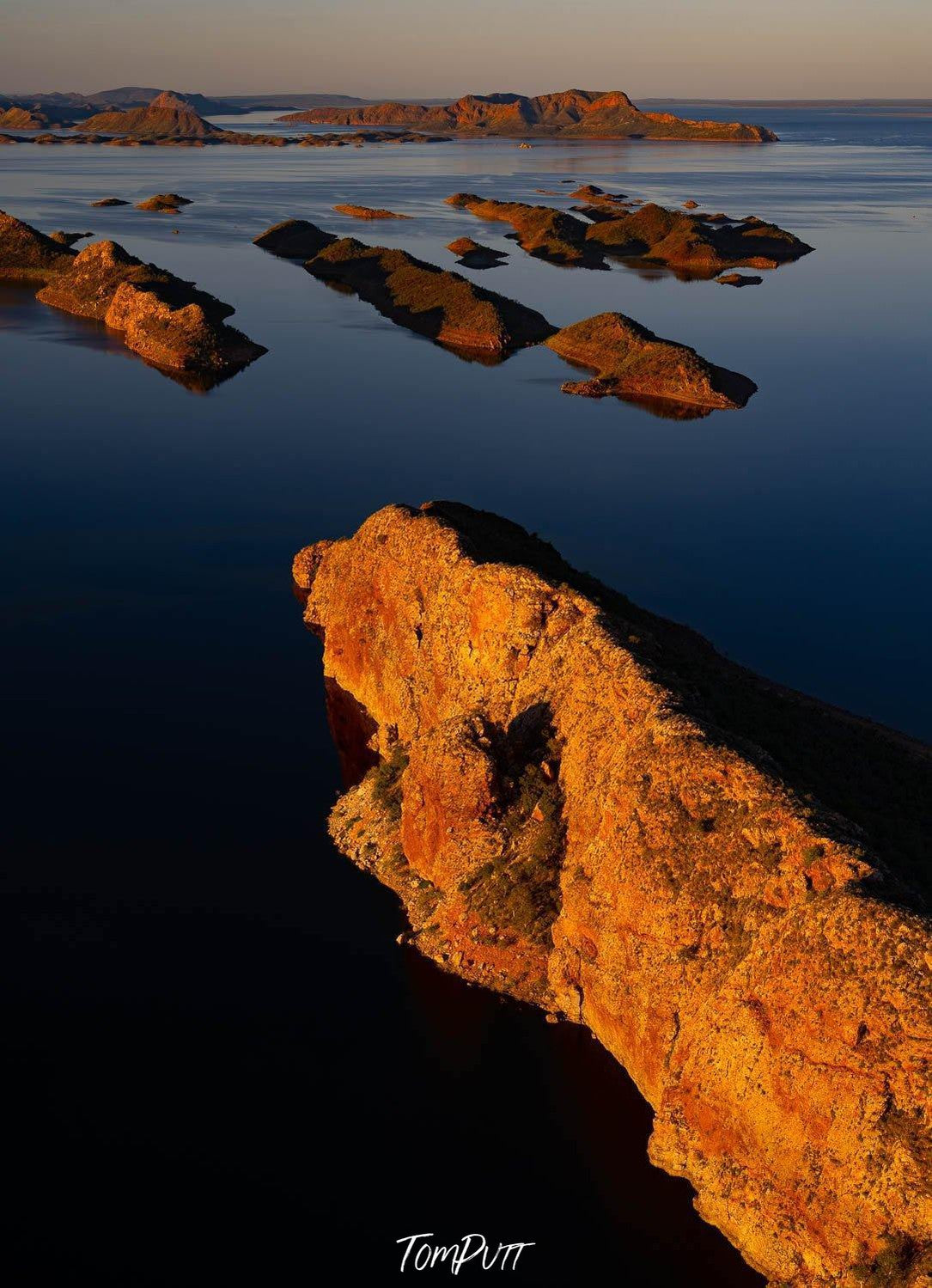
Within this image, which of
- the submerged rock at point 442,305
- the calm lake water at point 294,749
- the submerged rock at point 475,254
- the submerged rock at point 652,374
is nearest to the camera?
the calm lake water at point 294,749

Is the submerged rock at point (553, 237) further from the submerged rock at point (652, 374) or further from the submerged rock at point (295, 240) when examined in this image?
the submerged rock at point (652, 374)

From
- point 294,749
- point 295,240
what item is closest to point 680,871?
point 294,749

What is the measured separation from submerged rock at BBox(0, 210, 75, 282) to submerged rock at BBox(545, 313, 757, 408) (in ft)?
245

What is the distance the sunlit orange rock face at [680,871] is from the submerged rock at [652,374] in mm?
58028

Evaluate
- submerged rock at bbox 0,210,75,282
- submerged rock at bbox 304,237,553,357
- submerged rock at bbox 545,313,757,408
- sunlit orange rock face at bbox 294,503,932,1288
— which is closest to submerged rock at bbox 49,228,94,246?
submerged rock at bbox 0,210,75,282

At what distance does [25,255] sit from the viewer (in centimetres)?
13475

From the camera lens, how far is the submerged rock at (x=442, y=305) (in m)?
109

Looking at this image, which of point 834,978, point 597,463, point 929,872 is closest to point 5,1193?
point 834,978

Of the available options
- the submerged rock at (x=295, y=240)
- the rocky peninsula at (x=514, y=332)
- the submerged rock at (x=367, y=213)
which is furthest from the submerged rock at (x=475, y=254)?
the submerged rock at (x=367, y=213)

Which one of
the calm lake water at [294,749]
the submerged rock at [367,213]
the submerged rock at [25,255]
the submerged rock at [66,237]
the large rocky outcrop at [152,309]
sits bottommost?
the calm lake water at [294,749]

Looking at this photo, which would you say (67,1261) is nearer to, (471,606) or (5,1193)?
(5,1193)

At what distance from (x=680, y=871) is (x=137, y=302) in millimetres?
101260

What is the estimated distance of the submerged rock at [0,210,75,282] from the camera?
134 m

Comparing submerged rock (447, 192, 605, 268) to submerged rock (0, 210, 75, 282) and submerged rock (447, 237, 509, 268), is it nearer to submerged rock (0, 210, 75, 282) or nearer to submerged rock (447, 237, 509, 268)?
submerged rock (447, 237, 509, 268)
